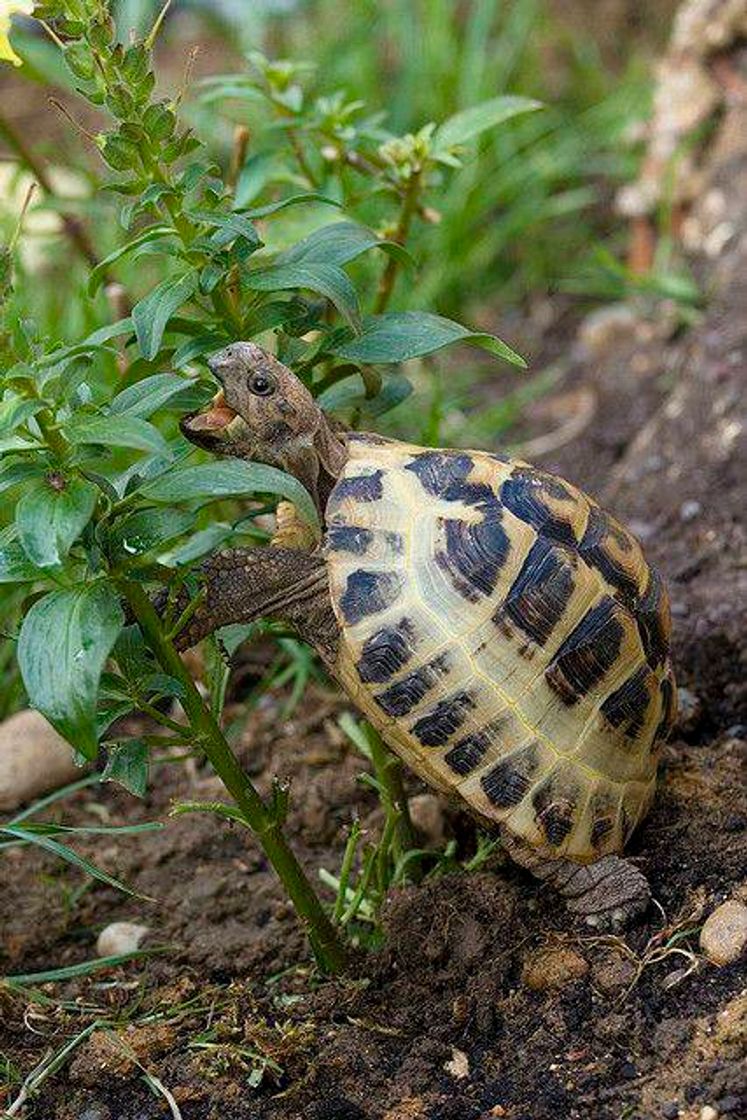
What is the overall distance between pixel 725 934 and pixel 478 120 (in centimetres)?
181

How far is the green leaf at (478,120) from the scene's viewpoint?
3250 mm

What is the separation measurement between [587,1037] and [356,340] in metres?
1.24

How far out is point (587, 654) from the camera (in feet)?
8.64

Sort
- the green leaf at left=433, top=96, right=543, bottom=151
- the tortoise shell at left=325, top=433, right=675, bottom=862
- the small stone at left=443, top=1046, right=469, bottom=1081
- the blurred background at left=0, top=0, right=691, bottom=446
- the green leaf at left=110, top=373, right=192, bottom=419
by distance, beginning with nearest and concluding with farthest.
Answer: the green leaf at left=110, top=373, right=192, bottom=419 < the small stone at left=443, top=1046, right=469, bottom=1081 < the tortoise shell at left=325, top=433, right=675, bottom=862 < the green leaf at left=433, top=96, right=543, bottom=151 < the blurred background at left=0, top=0, right=691, bottom=446

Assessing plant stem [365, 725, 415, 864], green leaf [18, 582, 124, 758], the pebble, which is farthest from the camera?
the pebble

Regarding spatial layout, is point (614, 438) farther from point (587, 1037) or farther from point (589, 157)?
point (587, 1037)

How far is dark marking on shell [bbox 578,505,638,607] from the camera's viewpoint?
106 inches

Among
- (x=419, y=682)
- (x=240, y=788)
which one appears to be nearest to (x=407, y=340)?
(x=419, y=682)

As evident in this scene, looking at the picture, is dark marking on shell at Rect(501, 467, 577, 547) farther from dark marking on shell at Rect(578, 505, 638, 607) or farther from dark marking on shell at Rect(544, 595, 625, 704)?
dark marking on shell at Rect(544, 595, 625, 704)

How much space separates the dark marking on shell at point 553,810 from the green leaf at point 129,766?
68 cm

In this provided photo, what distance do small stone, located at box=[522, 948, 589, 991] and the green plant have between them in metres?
0.36

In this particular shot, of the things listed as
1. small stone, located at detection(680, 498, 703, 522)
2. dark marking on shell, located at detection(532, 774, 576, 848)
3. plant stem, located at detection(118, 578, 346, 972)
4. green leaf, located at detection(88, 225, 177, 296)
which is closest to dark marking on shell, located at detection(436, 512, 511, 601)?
dark marking on shell, located at detection(532, 774, 576, 848)

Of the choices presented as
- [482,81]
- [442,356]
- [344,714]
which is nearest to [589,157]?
[482,81]

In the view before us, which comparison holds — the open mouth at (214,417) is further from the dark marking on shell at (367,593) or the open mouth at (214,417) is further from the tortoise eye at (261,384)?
the dark marking on shell at (367,593)
